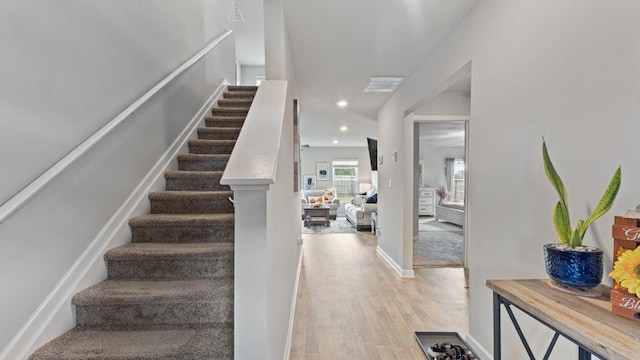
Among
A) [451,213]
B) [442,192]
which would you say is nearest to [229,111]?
[451,213]

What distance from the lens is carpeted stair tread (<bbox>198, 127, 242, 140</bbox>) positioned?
2938 millimetres

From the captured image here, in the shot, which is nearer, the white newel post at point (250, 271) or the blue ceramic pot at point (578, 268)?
the blue ceramic pot at point (578, 268)

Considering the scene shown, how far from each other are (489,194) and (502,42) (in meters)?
0.95

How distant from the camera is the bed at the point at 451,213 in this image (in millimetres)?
7624

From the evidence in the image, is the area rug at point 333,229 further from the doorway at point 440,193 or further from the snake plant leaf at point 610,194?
the snake plant leaf at point 610,194

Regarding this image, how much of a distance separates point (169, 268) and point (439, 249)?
4.79 metres

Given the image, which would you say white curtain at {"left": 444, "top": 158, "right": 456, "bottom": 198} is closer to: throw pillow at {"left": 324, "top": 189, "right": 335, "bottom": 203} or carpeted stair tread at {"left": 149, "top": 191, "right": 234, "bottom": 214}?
throw pillow at {"left": 324, "top": 189, "right": 335, "bottom": 203}

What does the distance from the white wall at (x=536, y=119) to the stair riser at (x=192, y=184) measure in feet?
6.46

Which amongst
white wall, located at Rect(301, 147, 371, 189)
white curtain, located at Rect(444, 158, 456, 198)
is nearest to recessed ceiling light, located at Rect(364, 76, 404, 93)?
white curtain, located at Rect(444, 158, 456, 198)

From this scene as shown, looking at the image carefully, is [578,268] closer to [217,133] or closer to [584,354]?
[584,354]

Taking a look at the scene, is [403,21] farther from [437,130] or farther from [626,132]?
[437,130]

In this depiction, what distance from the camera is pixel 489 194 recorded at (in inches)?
76.2

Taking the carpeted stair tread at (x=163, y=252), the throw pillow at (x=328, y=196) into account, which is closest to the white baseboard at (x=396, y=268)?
the carpeted stair tread at (x=163, y=252)

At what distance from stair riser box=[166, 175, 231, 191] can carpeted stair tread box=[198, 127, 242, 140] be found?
714mm
